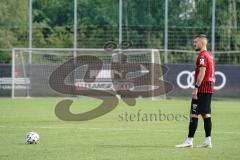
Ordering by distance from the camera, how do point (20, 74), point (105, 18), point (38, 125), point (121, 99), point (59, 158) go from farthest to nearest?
1. point (105, 18)
2. point (20, 74)
3. point (121, 99)
4. point (38, 125)
5. point (59, 158)

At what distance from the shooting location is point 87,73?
35.4 m

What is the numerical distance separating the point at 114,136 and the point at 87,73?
1910 cm

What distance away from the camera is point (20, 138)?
1571cm

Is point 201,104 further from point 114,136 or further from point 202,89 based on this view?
point 114,136

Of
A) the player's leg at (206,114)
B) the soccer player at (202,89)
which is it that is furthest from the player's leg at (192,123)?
the player's leg at (206,114)

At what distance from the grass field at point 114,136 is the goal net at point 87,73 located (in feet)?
27.6

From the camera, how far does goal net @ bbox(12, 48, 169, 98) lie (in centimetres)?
3516

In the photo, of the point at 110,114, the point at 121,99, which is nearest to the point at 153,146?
the point at 110,114

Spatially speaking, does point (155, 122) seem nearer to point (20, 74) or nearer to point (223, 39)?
point (20, 74)

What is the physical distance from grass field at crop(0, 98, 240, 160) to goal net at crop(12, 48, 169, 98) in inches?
331

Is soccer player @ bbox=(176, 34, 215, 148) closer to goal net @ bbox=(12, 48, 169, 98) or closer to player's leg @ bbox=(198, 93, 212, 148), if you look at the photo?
player's leg @ bbox=(198, 93, 212, 148)

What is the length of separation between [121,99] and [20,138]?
18.6 metres

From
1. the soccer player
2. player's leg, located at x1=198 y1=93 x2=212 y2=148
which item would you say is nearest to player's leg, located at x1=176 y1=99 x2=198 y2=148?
the soccer player

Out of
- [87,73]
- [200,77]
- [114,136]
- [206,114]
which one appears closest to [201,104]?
[206,114]
